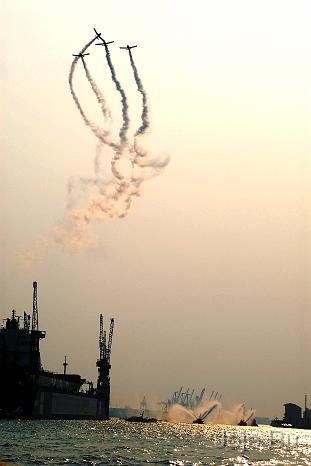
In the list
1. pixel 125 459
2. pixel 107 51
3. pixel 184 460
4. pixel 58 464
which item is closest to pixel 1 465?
pixel 58 464

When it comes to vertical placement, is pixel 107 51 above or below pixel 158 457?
above

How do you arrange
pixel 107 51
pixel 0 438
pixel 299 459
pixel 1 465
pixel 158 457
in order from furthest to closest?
1. pixel 107 51
2. pixel 0 438
3. pixel 299 459
4. pixel 158 457
5. pixel 1 465

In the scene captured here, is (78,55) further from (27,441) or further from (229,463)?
(229,463)

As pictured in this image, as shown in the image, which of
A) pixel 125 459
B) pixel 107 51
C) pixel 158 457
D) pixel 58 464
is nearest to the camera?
pixel 58 464

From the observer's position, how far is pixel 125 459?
118m

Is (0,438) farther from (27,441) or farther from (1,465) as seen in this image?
(1,465)

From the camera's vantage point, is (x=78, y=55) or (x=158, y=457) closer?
(x=158, y=457)

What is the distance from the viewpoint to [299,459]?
14088cm

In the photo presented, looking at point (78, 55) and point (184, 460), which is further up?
point (78, 55)

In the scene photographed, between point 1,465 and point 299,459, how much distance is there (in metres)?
68.0

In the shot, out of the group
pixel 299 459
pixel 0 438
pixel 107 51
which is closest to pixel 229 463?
pixel 299 459

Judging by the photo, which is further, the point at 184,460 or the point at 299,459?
the point at 299,459

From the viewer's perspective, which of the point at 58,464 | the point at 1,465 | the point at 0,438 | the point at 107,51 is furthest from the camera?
the point at 107,51

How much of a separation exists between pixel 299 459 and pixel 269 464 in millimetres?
20200
